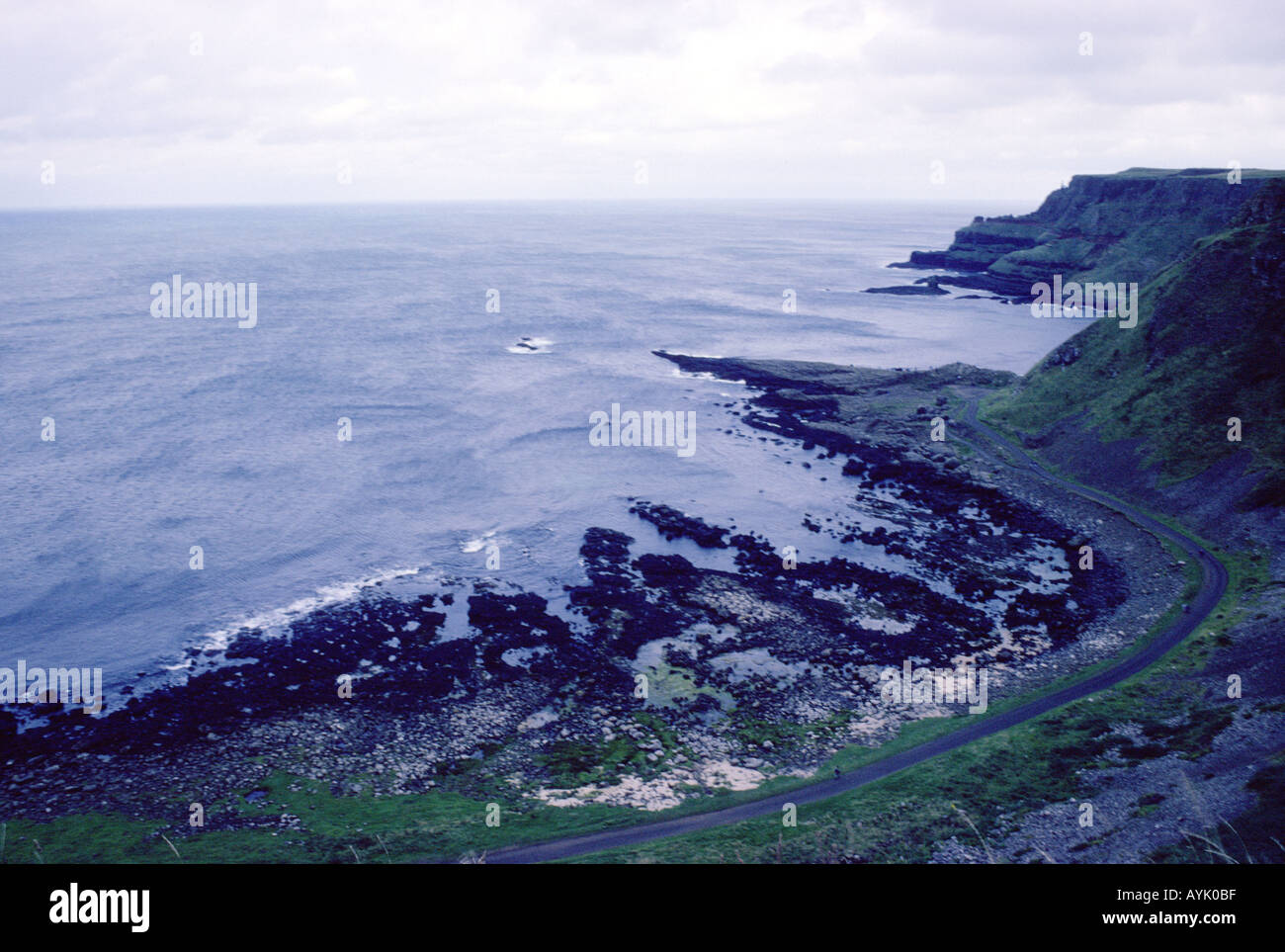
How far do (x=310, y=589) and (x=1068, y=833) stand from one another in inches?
1812

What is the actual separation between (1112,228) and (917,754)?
15820 cm

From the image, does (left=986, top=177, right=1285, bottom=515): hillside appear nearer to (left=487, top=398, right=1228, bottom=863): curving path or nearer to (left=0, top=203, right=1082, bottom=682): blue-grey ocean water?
(left=487, top=398, right=1228, bottom=863): curving path

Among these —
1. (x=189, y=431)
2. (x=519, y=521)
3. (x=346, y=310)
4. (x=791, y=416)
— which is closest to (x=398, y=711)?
(x=519, y=521)

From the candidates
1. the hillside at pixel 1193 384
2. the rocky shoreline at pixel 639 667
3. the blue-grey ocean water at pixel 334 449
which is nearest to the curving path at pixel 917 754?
the rocky shoreline at pixel 639 667

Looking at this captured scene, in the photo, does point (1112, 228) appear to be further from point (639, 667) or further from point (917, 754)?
point (639, 667)

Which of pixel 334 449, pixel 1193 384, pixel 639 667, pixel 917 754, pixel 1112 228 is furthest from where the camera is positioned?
pixel 1112 228

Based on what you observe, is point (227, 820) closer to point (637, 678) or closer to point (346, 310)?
point (637, 678)

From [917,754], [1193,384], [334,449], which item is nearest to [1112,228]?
[1193,384]

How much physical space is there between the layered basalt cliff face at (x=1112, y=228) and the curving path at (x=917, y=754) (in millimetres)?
95699

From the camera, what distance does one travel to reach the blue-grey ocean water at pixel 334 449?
55.5 metres

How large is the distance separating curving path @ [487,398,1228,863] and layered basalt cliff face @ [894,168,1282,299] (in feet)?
314

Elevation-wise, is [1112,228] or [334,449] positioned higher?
[1112,228]

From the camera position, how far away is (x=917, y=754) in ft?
128

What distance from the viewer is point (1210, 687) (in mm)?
41281
